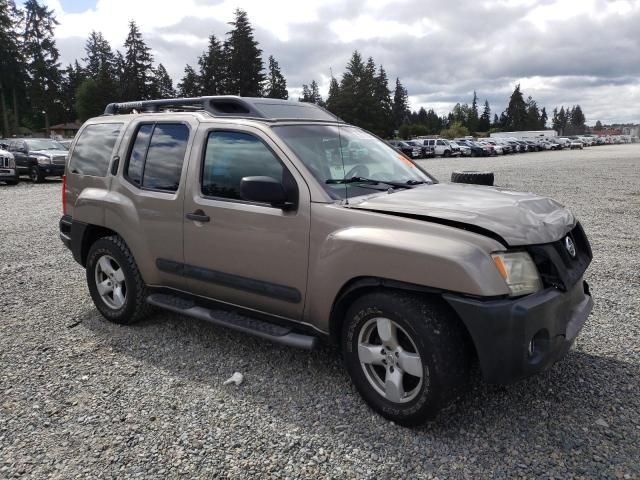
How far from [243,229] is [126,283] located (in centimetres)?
159

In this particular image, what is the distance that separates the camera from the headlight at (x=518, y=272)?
9.04ft

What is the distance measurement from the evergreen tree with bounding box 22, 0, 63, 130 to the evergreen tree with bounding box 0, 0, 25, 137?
4.75 ft

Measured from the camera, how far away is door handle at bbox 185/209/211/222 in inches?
153

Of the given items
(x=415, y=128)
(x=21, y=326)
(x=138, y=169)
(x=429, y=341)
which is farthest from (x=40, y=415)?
(x=415, y=128)

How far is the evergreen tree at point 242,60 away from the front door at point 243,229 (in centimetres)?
6313

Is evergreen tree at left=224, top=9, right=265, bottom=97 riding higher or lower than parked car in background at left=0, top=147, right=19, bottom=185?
higher

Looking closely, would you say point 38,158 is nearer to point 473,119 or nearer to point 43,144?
point 43,144

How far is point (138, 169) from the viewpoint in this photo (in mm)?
4500

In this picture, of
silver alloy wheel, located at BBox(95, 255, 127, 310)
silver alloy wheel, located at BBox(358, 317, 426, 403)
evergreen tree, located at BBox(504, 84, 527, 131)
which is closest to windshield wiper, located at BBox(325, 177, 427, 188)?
silver alloy wheel, located at BBox(358, 317, 426, 403)

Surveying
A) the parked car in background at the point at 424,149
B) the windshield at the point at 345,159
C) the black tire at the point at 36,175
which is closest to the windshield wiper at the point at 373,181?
the windshield at the point at 345,159

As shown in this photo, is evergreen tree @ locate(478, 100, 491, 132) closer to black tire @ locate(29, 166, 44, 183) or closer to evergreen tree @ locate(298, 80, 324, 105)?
evergreen tree @ locate(298, 80, 324, 105)

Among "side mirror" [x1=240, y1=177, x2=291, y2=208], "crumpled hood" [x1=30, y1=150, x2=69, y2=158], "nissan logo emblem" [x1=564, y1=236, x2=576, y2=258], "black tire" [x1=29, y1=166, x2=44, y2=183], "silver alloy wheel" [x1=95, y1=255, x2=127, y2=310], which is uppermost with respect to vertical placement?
"side mirror" [x1=240, y1=177, x2=291, y2=208]

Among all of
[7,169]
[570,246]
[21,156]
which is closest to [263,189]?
[570,246]

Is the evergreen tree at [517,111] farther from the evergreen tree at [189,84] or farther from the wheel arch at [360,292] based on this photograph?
the wheel arch at [360,292]
